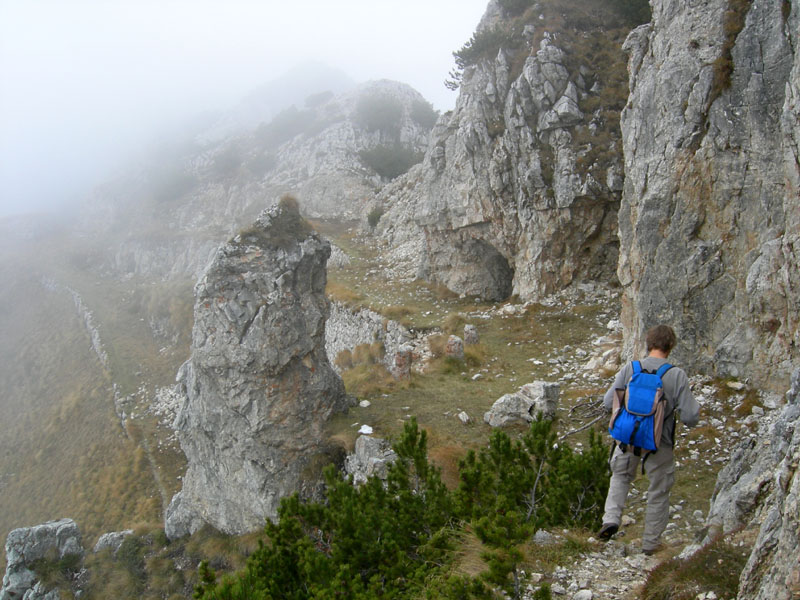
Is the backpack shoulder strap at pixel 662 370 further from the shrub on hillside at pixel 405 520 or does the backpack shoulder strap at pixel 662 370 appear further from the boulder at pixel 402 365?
the boulder at pixel 402 365

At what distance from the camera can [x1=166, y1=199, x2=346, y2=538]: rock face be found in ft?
42.3

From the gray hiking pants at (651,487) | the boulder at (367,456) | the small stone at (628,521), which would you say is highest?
the gray hiking pants at (651,487)

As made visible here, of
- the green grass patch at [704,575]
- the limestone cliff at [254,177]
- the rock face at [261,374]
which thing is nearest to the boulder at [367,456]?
the rock face at [261,374]

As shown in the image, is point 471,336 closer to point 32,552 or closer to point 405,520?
point 405,520

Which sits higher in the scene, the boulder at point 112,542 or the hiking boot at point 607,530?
the hiking boot at point 607,530

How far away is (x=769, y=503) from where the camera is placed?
4715mm

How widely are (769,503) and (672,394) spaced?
120 cm

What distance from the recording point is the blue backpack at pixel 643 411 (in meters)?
5.30

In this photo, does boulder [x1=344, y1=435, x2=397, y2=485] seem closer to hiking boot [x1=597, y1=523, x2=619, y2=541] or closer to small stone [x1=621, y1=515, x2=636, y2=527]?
small stone [x1=621, y1=515, x2=636, y2=527]

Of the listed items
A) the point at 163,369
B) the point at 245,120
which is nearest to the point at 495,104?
the point at 163,369

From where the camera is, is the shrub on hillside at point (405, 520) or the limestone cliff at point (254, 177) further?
the limestone cliff at point (254, 177)

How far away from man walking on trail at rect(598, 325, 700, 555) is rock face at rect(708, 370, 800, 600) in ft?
1.84

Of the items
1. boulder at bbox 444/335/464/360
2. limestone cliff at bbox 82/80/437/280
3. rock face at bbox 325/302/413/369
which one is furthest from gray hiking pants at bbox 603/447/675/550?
limestone cliff at bbox 82/80/437/280

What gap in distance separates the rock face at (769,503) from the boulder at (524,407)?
434 centimetres
